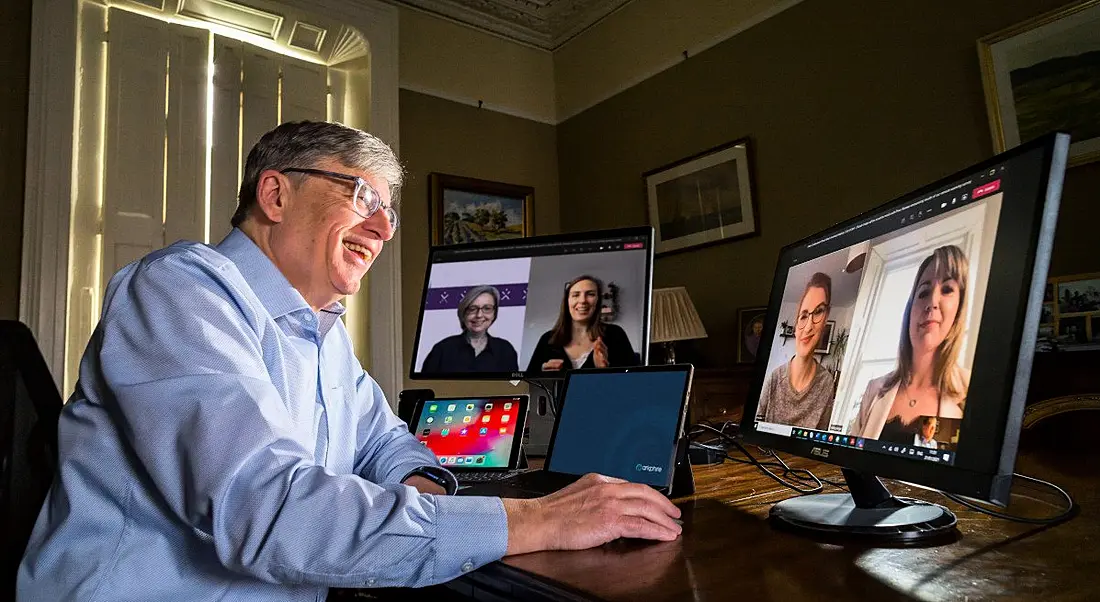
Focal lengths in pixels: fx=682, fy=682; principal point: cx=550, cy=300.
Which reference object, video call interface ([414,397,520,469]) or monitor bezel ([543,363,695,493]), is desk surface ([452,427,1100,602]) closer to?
monitor bezel ([543,363,695,493])

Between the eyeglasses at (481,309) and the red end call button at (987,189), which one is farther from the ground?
the red end call button at (987,189)

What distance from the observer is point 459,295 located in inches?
64.9

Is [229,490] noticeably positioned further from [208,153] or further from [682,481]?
[208,153]

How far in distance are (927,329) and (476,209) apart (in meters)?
3.40

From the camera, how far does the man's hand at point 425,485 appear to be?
3.87 feet

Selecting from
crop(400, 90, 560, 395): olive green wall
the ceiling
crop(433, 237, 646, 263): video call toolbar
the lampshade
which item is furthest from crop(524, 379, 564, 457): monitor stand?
the ceiling

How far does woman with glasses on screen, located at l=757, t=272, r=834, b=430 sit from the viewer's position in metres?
0.90

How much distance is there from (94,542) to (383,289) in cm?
270

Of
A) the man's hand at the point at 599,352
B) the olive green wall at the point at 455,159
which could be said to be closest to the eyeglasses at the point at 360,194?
the man's hand at the point at 599,352

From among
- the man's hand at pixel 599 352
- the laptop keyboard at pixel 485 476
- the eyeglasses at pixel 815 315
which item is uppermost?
the eyeglasses at pixel 815 315

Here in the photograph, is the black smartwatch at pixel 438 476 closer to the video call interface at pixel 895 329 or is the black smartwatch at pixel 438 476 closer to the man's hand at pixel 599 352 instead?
the man's hand at pixel 599 352

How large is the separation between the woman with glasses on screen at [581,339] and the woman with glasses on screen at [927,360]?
0.71 m

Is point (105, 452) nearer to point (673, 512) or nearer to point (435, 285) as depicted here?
point (673, 512)

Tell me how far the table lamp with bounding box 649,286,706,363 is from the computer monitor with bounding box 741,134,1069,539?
6.67ft
